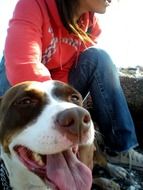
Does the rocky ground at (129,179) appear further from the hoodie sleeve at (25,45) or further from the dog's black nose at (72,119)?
the dog's black nose at (72,119)

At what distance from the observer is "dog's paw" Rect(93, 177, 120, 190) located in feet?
12.9

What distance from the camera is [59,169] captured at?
2.76 meters

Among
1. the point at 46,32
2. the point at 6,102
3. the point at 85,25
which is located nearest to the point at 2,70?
the point at 46,32

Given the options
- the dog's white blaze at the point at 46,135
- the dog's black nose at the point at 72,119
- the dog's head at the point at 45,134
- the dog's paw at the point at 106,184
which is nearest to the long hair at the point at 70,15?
the dog's head at the point at 45,134

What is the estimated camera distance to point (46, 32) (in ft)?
13.1

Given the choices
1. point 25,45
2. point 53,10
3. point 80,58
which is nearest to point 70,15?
point 53,10

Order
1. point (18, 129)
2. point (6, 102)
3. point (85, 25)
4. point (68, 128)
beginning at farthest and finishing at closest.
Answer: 1. point (85, 25)
2. point (6, 102)
3. point (18, 129)
4. point (68, 128)

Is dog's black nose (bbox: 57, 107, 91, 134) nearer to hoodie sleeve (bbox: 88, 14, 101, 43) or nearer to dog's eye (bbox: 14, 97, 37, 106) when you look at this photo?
dog's eye (bbox: 14, 97, 37, 106)

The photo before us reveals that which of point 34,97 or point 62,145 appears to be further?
point 34,97

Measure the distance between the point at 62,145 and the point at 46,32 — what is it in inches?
61.3

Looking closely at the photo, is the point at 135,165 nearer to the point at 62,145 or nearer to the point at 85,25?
the point at 85,25

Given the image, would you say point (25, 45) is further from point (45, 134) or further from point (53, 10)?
point (45, 134)

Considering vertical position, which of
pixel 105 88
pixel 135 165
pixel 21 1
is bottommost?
pixel 135 165

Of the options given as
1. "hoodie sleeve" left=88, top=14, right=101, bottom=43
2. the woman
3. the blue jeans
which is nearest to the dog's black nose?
the woman
